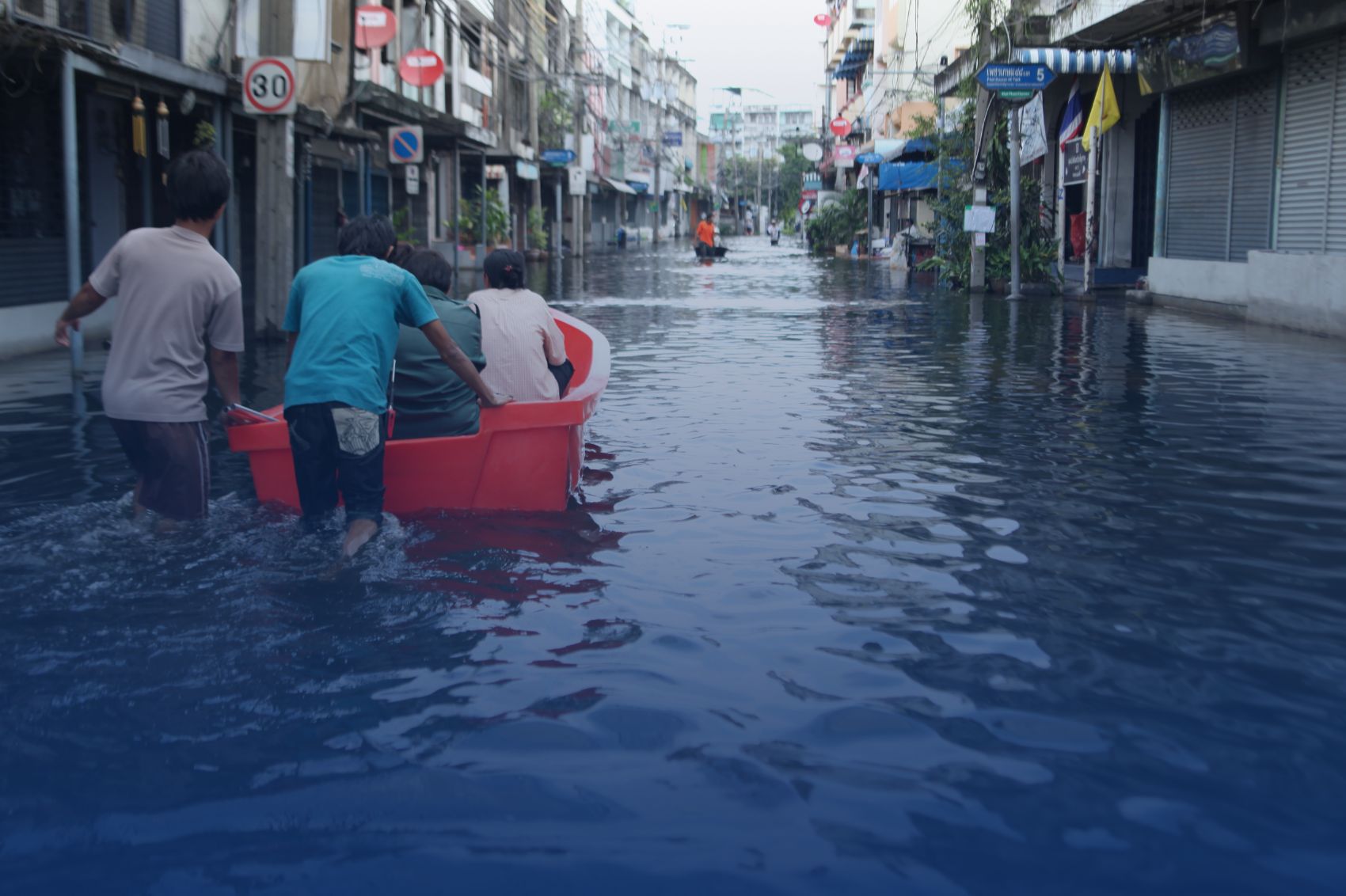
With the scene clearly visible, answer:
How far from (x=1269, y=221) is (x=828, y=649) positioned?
1596 cm

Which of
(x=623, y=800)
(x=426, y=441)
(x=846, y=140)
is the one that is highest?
(x=846, y=140)

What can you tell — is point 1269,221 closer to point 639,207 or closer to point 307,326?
point 307,326

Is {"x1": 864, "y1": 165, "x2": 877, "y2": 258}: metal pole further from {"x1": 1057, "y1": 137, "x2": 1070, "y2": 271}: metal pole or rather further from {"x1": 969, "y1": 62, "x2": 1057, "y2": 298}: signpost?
{"x1": 969, "y1": 62, "x2": 1057, "y2": 298}: signpost

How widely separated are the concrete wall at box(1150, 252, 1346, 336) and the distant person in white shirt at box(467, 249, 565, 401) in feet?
35.0

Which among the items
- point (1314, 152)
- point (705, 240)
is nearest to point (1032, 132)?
point (1314, 152)

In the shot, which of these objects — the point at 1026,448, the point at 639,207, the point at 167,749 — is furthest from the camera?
the point at 639,207

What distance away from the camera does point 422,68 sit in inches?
1003

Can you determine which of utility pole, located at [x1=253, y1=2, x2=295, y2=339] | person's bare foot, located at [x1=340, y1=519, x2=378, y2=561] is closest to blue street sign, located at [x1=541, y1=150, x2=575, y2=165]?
utility pole, located at [x1=253, y1=2, x2=295, y2=339]

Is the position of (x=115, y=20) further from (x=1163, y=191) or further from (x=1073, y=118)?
(x=1073, y=118)

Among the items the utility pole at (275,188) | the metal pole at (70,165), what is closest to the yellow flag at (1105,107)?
the utility pole at (275,188)

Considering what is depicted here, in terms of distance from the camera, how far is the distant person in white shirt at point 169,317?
201 inches

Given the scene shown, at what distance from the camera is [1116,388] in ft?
34.6

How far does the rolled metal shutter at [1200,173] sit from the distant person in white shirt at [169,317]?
17071 millimetres

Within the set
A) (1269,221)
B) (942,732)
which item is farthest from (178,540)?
(1269,221)
